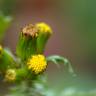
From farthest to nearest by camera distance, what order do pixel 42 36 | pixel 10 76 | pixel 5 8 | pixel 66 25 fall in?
1. pixel 66 25
2. pixel 5 8
3. pixel 42 36
4. pixel 10 76

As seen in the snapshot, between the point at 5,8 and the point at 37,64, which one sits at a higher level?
the point at 5,8

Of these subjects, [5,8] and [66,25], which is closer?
[5,8]

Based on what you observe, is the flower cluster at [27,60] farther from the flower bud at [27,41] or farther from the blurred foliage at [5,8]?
the blurred foliage at [5,8]

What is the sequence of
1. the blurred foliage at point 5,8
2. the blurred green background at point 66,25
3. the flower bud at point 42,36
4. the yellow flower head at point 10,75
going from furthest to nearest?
the blurred green background at point 66,25 < the blurred foliage at point 5,8 < the flower bud at point 42,36 < the yellow flower head at point 10,75

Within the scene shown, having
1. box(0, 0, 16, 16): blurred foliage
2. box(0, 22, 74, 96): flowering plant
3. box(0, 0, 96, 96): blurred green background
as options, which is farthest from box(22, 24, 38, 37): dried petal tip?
box(0, 0, 96, 96): blurred green background

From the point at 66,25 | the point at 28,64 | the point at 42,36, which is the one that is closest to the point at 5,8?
the point at 42,36

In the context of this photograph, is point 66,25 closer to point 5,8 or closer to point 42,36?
point 5,8

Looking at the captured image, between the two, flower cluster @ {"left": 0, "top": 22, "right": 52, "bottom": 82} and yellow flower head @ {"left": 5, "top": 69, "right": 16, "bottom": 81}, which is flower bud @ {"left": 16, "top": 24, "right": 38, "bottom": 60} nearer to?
flower cluster @ {"left": 0, "top": 22, "right": 52, "bottom": 82}

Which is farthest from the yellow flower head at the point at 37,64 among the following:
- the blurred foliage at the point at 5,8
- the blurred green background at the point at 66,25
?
the blurred green background at the point at 66,25
